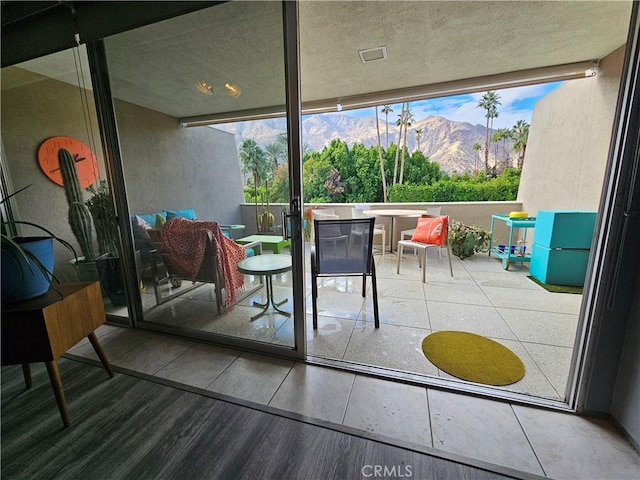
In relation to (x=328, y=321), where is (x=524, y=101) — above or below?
above

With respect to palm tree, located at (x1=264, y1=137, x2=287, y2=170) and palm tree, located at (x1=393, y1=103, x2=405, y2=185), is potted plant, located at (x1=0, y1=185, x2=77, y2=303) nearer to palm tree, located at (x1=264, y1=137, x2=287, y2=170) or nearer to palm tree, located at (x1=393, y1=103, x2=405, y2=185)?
palm tree, located at (x1=264, y1=137, x2=287, y2=170)

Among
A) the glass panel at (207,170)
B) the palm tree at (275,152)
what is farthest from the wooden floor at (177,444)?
the palm tree at (275,152)

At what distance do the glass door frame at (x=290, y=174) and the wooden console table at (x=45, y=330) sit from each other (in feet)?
2.73

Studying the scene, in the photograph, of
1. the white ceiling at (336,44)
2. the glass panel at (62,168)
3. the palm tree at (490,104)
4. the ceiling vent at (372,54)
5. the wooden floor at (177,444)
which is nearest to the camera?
the wooden floor at (177,444)

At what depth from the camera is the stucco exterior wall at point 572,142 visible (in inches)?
118

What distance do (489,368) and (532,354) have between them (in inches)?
16.4

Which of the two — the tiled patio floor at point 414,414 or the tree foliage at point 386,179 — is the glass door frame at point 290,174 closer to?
the tiled patio floor at point 414,414

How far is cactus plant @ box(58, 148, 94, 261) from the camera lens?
228 centimetres

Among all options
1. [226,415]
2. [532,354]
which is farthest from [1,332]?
[532,354]

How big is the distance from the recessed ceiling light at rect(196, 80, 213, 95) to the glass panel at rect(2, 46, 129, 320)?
0.99 metres

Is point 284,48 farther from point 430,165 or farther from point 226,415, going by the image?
point 430,165

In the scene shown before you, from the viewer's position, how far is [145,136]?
2.04 metres

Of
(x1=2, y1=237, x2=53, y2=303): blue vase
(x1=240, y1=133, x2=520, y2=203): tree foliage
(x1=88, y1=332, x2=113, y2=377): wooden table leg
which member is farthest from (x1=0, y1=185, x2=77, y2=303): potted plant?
(x1=240, y1=133, x2=520, y2=203): tree foliage

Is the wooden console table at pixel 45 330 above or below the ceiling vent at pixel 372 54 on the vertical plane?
below
